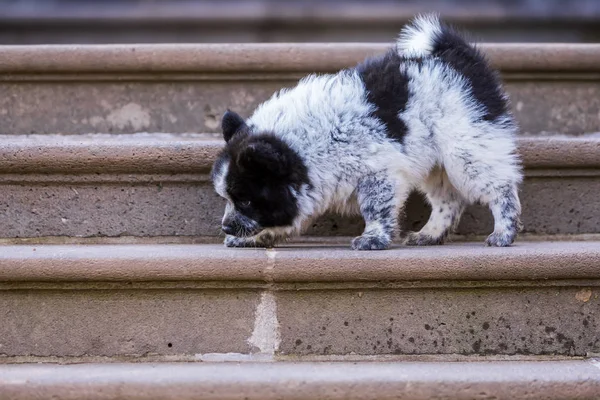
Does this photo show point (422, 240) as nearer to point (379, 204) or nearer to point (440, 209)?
point (440, 209)

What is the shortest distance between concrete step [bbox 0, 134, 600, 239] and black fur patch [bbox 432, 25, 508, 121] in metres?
0.21

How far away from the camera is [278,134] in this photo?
2477mm

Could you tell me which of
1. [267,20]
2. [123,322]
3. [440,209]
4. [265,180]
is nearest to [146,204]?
[265,180]

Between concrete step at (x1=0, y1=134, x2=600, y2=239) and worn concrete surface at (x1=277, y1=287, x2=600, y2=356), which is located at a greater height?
concrete step at (x1=0, y1=134, x2=600, y2=239)

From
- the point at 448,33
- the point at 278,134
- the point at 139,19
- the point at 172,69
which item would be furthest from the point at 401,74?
the point at 139,19

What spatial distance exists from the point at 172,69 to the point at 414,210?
1076 mm

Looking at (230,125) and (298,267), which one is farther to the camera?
(230,125)

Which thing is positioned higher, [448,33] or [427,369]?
[448,33]

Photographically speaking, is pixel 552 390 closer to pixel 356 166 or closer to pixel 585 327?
pixel 585 327

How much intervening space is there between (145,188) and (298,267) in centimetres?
78

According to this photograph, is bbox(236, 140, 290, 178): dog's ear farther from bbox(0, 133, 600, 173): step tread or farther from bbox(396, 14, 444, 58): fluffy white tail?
bbox(396, 14, 444, 58): fluffy white tail

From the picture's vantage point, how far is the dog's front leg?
246 centimetres

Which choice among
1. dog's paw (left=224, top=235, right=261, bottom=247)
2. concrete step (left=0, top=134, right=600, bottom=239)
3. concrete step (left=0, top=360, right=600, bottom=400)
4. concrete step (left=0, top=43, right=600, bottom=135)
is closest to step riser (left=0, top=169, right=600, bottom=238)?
concrete step (left=0, top=134, right=600, bottom=239)

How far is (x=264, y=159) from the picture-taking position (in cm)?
236
